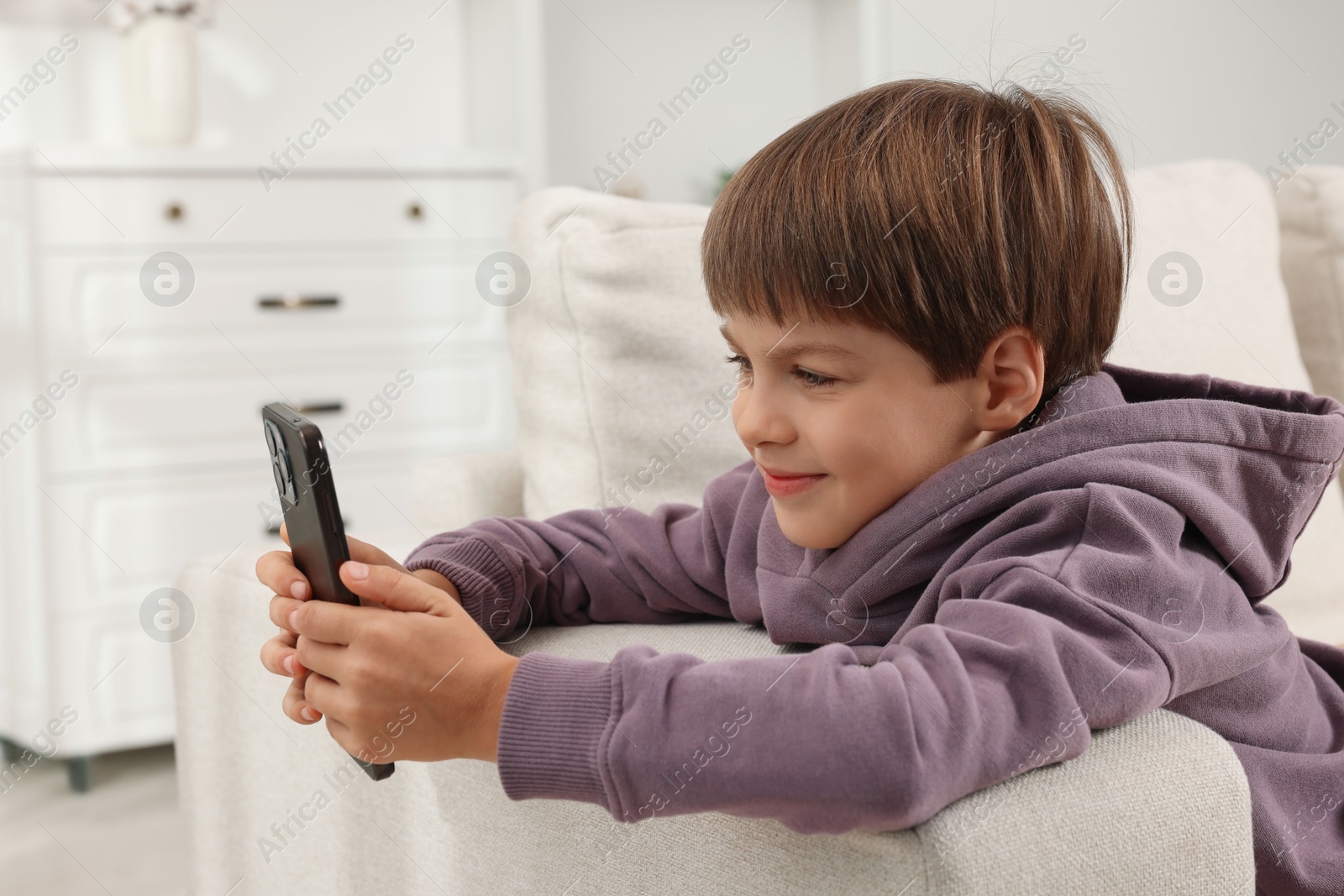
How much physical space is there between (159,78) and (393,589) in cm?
177

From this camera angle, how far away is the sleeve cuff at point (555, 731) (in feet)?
1.60

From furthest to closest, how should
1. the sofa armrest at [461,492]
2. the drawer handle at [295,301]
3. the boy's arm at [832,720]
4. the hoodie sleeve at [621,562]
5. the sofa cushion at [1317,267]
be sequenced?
the drawer handle at [295,301], the sofa cushion at [1317,267], the sofa armrest at [461,492], the hoodie sleeve at [621,562], the boy's arm at [832,720]

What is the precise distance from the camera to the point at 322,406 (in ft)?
6.58

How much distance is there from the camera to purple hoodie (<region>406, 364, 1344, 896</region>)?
0.46 metres

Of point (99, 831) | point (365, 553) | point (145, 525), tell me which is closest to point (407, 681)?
point (365, 553)

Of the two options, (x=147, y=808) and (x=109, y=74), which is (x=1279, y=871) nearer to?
(x=147, y=808)

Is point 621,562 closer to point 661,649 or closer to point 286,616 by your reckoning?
point 661,649

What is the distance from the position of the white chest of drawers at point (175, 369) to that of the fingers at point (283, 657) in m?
1.17

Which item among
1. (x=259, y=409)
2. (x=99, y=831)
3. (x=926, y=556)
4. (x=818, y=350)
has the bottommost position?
(x=99, y=831)

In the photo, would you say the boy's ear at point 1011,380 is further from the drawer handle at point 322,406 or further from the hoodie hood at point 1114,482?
the drawer handle at point 322,406

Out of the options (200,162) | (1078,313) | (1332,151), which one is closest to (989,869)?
(1078,313)

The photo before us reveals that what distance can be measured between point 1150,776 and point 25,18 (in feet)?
7.93

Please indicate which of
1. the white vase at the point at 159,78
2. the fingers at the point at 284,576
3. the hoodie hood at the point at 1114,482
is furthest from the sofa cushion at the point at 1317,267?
the white vase at the point at 159,78

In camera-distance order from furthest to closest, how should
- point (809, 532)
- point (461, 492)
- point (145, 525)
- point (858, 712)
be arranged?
point (145, 525) → point (461, 492) → point (809, 532) → point (858, 712)
